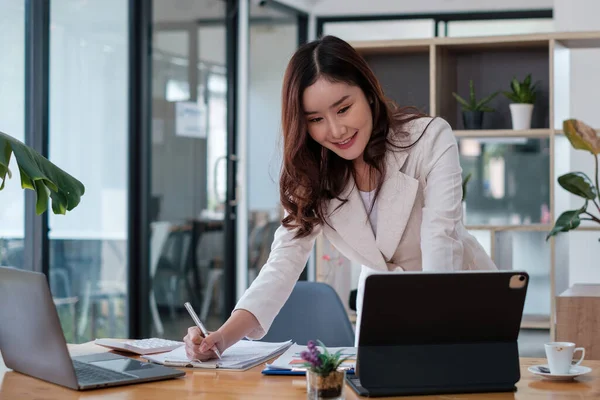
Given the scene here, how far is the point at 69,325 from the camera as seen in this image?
4.28 metres

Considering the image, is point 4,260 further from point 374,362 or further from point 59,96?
point 374,362

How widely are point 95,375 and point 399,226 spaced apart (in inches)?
33.1

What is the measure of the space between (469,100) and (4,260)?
8.32ft

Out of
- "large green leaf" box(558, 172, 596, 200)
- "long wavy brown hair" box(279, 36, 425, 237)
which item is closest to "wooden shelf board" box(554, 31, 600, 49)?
"large green leaf" box(558, 172, 596, 200)

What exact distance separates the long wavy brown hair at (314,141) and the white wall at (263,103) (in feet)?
13.3

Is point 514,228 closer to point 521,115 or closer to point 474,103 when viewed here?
point 521,115

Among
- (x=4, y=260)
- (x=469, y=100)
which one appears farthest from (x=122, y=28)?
(x=469, y=100)

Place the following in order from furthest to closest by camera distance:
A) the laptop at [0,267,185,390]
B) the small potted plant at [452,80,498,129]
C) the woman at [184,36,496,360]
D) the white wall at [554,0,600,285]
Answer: the white wall at [554,0,600,285] < the small potted plant at [452,80,498,129] < the woman at [184,36,496,360] < the laptop at [0,267,185,390]

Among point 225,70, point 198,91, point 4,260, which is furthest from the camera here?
point 225,70

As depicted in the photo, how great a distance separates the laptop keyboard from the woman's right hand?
0.19 meters

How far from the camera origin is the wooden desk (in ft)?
5.24

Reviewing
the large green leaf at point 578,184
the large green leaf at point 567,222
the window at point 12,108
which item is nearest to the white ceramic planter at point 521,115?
the large green leaf at point 578,184

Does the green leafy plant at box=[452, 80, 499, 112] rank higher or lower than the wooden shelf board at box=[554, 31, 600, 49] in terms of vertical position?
lower

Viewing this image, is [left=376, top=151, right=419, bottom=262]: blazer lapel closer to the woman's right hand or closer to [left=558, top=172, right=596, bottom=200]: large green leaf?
the woman's right hand
